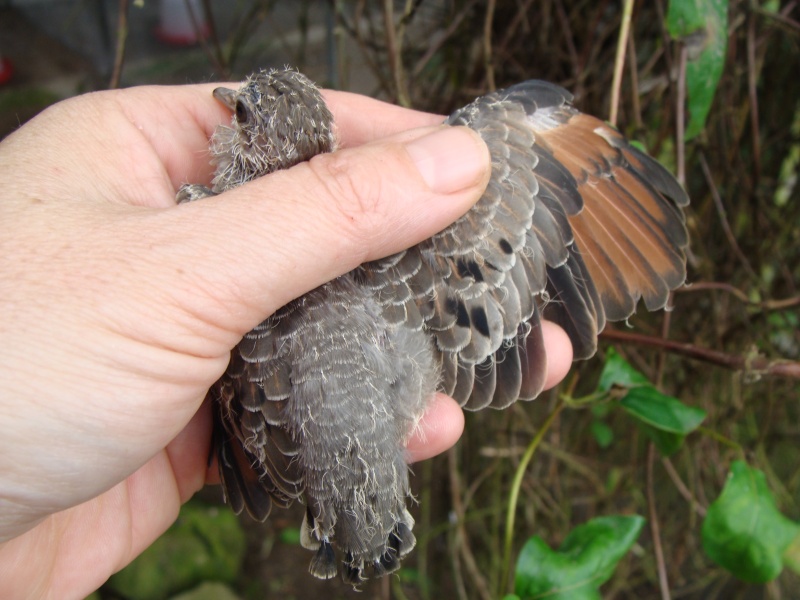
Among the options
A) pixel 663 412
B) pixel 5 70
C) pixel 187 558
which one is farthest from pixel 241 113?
pixel 5 70

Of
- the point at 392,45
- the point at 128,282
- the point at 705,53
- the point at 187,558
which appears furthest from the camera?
the point at 187,558

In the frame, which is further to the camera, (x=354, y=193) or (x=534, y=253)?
(x=534, y=253)

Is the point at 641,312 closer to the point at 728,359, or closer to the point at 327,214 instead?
the point at 728,359

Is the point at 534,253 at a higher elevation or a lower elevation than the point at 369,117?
lower

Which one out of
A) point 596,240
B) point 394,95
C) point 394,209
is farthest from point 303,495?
point 394,95

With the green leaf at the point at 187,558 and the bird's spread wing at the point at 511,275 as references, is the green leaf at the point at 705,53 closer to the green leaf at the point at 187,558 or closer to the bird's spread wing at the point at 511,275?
the bird's spread wing at the point at 511,275

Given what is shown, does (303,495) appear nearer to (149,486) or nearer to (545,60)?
(149,486)

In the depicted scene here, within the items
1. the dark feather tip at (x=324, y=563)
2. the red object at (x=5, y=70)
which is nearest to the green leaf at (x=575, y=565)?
the dark feather tip at (x=324, y=563)

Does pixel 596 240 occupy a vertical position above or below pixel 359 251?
below

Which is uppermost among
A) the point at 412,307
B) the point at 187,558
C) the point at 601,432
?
the point at 412,307
